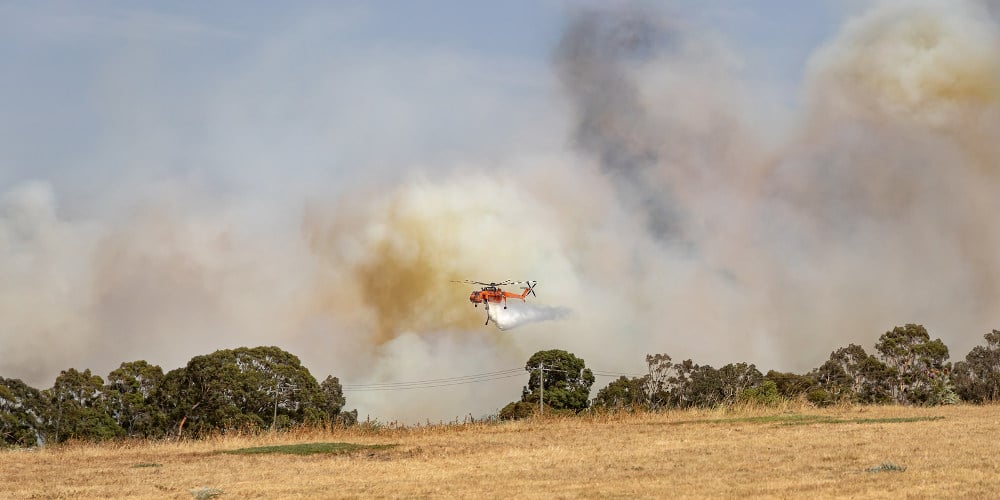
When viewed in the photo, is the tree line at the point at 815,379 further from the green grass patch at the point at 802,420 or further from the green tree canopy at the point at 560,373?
the green grass patch at the point at 802,420

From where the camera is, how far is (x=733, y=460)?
26.4 m

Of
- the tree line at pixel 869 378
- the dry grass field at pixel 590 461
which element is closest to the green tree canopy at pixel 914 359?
the tree line at pixel 869 378

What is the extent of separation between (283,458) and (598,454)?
34.0ft

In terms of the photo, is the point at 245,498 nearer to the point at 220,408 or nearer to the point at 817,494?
the point at 817,494

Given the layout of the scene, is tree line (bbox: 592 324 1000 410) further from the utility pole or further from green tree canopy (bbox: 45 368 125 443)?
green tree canopy (bbox: 45 368 125 443)

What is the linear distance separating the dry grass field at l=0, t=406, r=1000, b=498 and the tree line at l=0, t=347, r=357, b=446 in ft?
96.5

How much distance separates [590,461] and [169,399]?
5136 centimetres

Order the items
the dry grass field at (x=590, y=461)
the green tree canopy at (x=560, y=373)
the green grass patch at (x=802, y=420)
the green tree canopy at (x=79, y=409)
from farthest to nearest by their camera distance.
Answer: the green tree canopy at (x=560, y=373)
the green tree canopy at (x=79, y=409)
the green grass patch at (x=802, y=420)
the dry grass field at (x=590, y=461)

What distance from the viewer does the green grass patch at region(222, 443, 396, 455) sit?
35406 millimetres

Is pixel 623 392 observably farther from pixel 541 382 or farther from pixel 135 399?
pixel 135 399

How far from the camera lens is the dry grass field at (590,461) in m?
22.2

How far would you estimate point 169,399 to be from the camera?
72.7 meters

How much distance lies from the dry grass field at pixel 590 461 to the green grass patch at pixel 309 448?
0.75 m

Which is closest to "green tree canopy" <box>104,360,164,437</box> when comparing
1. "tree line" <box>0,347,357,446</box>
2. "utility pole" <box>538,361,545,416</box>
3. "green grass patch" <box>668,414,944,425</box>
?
"tree line" <box>0,347,357,446</box>
